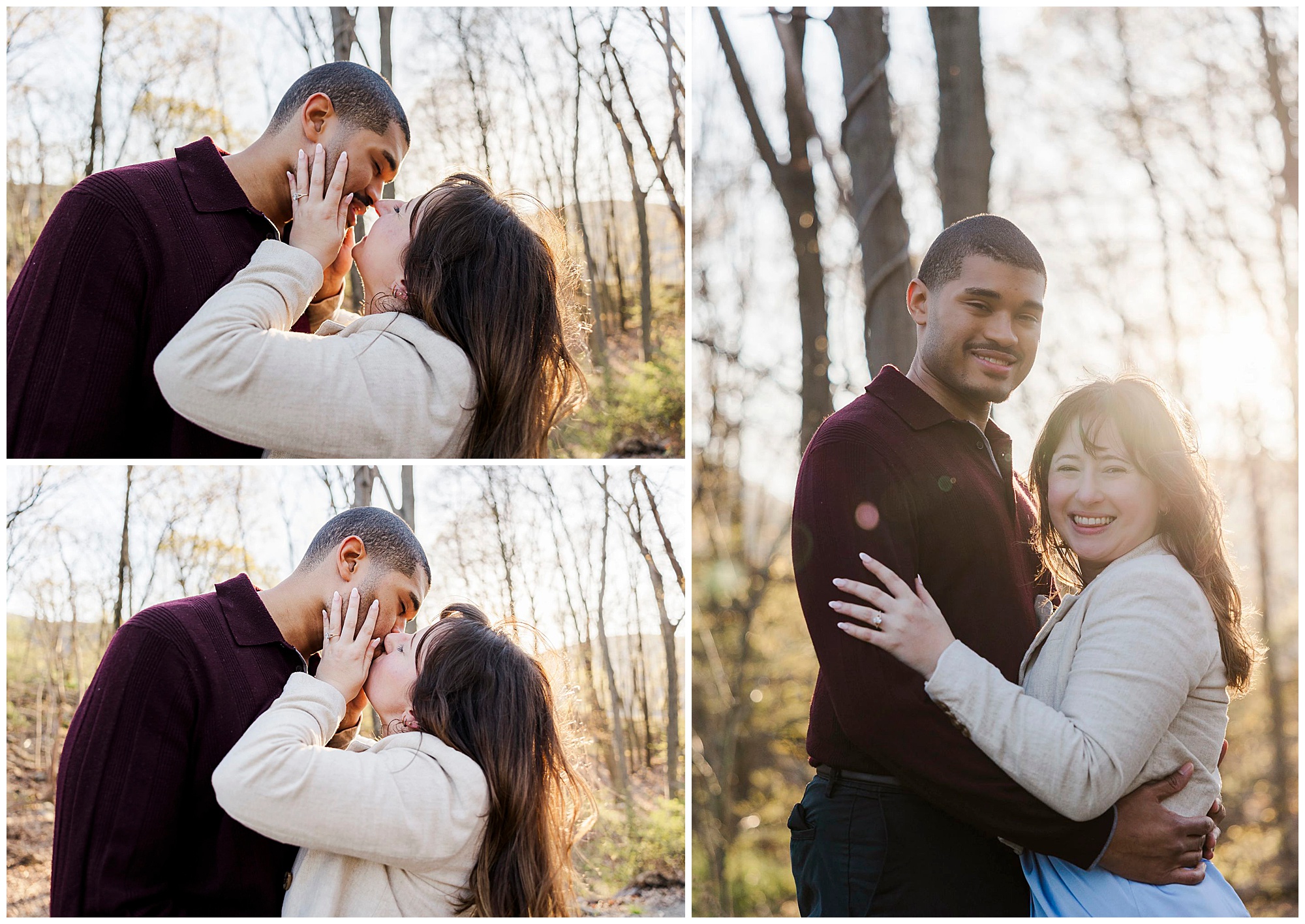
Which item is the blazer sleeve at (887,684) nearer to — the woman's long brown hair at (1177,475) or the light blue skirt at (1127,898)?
the light blue skirt at (1127,898)

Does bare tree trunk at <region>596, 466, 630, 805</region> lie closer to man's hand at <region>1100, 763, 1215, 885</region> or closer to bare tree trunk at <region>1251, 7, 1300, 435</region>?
man's hand at <region>1100, 763, 1215, 885</region>

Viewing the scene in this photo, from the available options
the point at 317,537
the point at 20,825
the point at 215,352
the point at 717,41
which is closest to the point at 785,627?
the point at 717,41

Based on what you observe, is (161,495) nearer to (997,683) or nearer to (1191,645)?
(997,683)

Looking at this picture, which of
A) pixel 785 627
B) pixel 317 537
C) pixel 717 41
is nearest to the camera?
pixel 317 537

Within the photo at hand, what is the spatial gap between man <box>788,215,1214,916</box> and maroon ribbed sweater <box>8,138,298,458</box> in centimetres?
153

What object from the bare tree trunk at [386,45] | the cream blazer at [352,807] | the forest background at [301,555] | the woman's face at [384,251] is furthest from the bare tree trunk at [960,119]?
the cream blazer at [352,807]

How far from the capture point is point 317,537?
2.45 metres

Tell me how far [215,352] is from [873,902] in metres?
1.93

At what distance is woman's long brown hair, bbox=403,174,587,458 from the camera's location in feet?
7.60

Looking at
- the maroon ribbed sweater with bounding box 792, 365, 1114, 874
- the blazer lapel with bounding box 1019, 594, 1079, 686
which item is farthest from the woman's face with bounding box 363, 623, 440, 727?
the blazer lapel with bounding box 1019, 594, 1079, 686

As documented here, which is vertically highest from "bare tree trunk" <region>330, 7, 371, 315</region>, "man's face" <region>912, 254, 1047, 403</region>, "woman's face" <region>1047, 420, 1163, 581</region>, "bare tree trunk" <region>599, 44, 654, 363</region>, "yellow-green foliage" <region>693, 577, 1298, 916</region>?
"bare tree trunk" <region>330, 7, 371, 315</region>

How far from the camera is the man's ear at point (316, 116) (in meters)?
2.30

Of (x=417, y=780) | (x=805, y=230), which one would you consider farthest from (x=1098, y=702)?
(x=805, y=230)

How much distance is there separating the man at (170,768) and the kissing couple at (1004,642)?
134 cm
